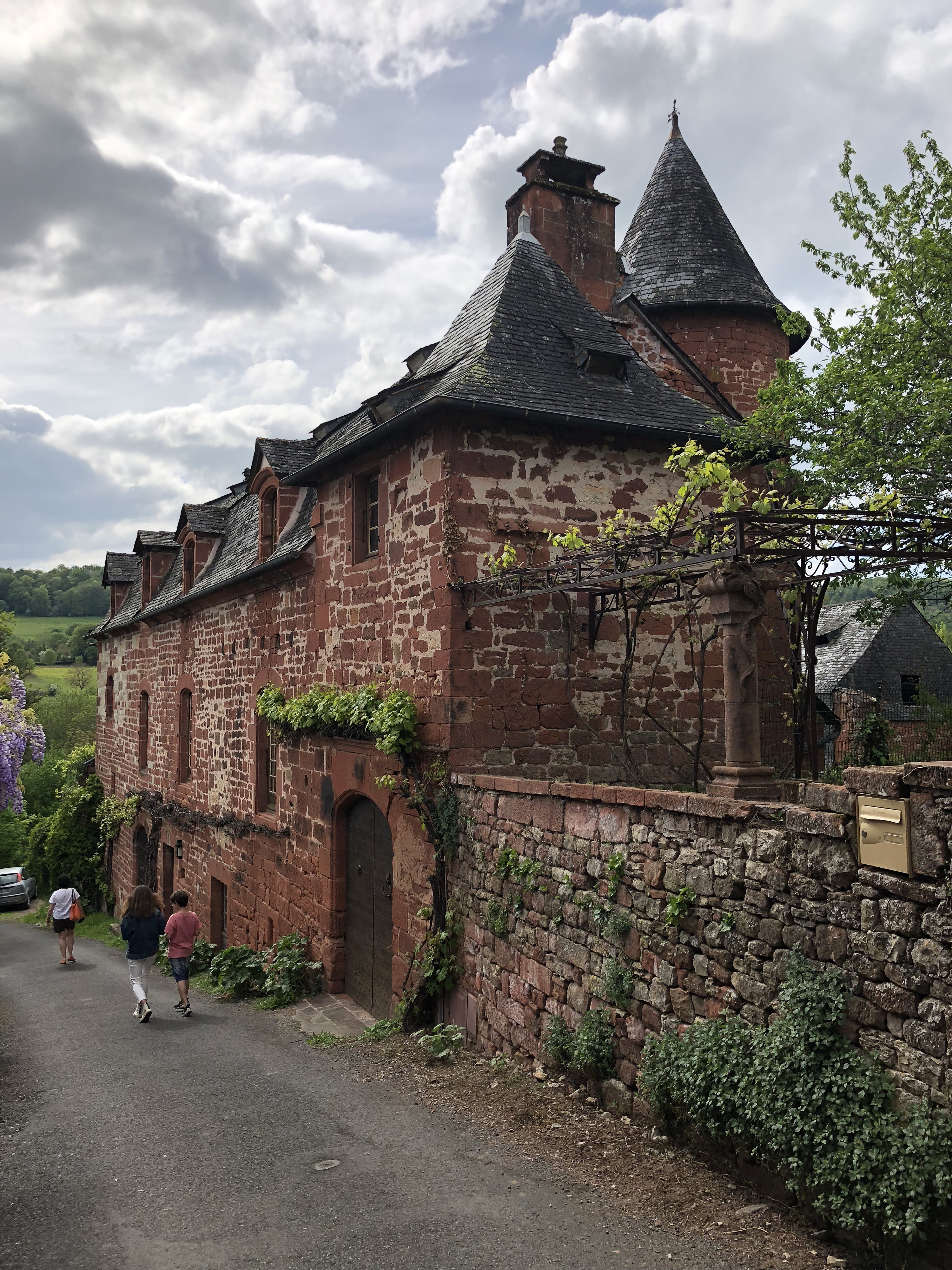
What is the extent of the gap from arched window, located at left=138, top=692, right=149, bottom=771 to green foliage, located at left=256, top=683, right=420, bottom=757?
9.43m

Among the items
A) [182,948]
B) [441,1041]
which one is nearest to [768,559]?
[441,1041]

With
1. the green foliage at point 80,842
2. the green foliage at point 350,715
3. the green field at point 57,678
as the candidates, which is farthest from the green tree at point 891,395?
the green field at point 57,678

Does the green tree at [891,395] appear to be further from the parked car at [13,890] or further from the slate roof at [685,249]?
the parked car at [13,890]

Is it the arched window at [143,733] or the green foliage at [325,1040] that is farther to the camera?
the arched window at [143,733]

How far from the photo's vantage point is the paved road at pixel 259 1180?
4422mm

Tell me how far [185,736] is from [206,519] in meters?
4.41

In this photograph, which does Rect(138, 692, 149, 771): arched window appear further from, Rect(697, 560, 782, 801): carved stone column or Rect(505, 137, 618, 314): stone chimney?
Rect(697, 560, 782, 801): carved stone column

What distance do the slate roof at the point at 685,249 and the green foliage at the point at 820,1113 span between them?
11643 millimetres

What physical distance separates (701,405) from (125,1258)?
9.15 m

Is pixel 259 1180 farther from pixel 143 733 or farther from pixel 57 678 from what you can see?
pixel 57 678

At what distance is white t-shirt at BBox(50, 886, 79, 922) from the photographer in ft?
52.2

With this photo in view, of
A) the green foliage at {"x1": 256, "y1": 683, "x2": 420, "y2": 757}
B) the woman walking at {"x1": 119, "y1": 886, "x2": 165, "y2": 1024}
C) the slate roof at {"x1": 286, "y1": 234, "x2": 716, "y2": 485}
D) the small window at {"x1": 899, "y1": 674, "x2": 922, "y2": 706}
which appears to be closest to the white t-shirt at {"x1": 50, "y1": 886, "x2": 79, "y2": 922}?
the green foliage at {"x1": 256, "y1": 683, "x2": 420, "y2": 757}

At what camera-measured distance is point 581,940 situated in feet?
20.0

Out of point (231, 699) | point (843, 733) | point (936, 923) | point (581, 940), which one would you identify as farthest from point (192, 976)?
point (843, 733)
